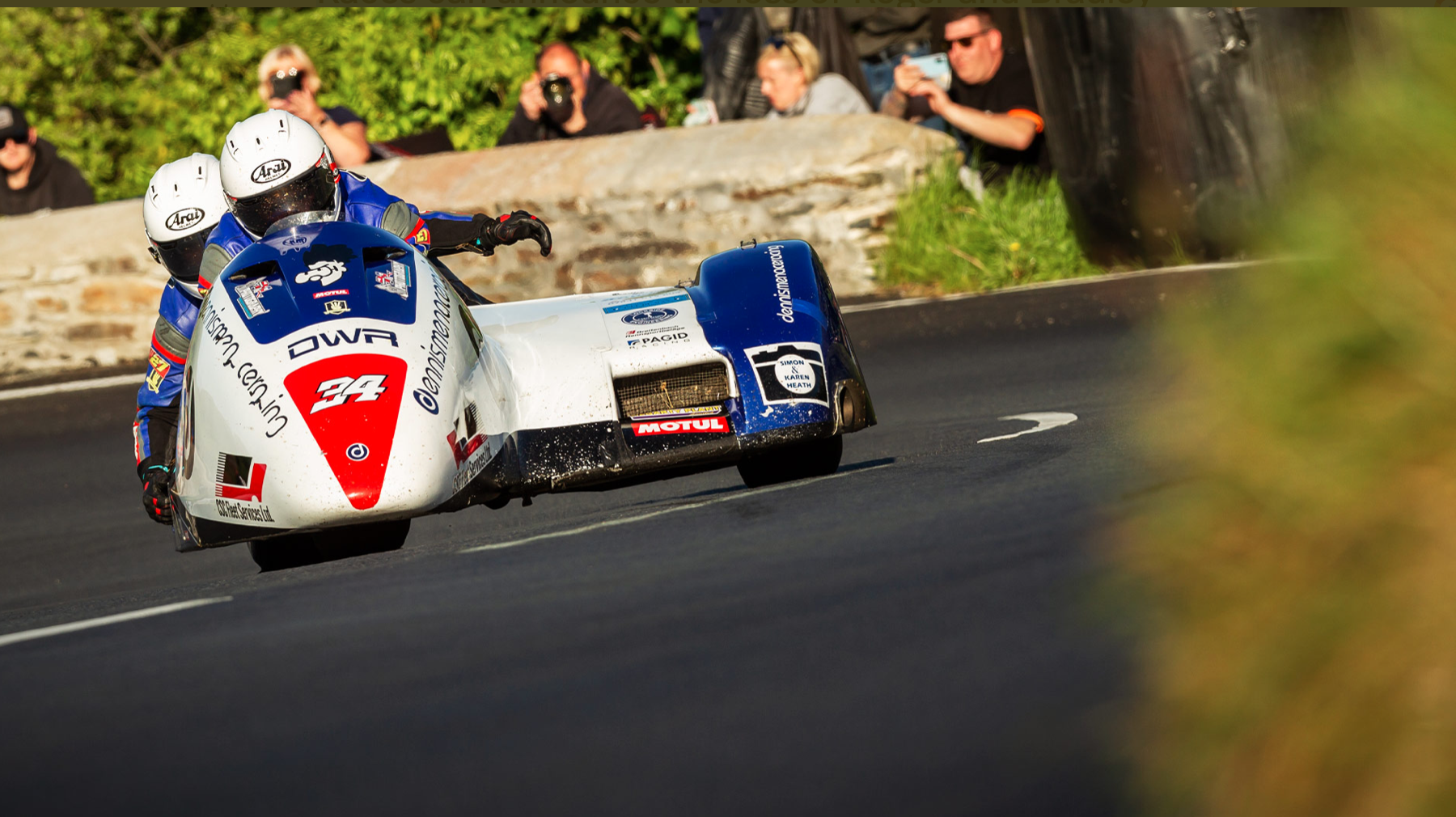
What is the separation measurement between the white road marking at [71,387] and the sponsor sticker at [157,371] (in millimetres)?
4219

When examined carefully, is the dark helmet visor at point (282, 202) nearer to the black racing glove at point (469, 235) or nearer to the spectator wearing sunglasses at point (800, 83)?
the black racing glove at point (469, 235)

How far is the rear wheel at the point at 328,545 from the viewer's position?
4621mm

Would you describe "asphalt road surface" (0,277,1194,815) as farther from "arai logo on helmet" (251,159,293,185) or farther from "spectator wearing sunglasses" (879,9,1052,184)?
"spectator wearing sunglasses" (879,9,1052,184)

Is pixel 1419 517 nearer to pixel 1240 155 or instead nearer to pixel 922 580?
pixel 922 580

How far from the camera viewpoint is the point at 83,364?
32.6ft

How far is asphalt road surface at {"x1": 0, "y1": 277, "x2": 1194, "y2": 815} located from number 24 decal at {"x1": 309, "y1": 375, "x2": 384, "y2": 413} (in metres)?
0.38

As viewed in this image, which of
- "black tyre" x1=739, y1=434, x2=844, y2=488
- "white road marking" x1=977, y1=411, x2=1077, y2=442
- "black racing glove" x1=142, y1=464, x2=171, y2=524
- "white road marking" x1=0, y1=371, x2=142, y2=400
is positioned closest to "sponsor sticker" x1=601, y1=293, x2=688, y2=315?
"black tyre" x1=739, y1=434, x2=844, y2=488

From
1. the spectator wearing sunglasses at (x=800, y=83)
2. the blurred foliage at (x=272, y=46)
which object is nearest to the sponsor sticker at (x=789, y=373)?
the spectator wearing sunglasses at (x=800, y=83)

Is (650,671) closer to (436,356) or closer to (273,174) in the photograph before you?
(436,356)

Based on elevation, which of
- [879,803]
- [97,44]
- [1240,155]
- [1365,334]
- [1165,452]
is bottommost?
[1240,155]

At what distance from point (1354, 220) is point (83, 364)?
30.8ft

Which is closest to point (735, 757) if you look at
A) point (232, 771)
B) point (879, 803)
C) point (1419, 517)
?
point (879, 803)

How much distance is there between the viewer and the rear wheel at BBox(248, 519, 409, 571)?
4.62 meters

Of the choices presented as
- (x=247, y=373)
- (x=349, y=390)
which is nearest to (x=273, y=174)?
(x=247, y=373)
